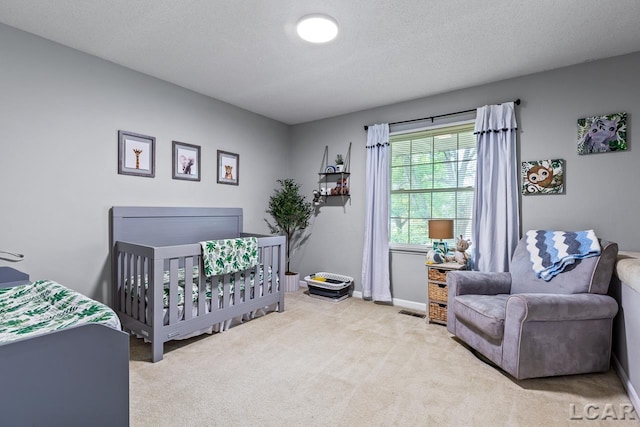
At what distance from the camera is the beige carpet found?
1.65 metres

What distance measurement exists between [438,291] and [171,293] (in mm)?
2403

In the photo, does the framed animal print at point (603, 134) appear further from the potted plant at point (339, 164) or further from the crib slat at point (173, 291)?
the crib slat at point (173, 291)

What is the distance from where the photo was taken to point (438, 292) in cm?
301

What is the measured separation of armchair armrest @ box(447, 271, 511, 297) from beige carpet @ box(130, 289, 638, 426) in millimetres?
464

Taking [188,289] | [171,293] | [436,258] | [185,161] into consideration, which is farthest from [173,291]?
[436,258]

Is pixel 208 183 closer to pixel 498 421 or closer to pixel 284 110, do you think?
pixel 284 110

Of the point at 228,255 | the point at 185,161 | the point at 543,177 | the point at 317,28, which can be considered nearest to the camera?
the point at 317,28

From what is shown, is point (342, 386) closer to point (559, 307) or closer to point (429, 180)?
point (559, 307)

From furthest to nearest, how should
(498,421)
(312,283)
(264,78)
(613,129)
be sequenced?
(312,283), (264,78), (613,129), (498,421)

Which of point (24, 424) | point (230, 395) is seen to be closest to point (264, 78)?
point (230, 395)

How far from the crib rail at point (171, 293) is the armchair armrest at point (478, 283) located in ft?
6.01

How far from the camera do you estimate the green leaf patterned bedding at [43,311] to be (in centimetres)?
117

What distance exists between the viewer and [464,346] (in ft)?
8.28

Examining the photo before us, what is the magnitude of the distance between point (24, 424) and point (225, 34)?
7.84 ft
